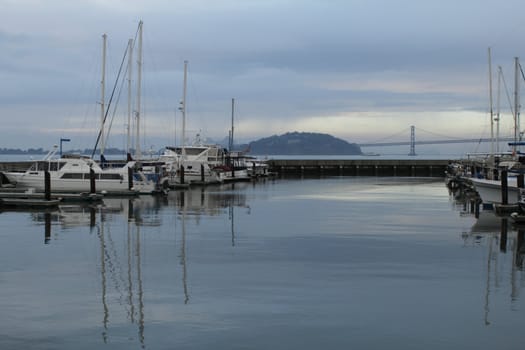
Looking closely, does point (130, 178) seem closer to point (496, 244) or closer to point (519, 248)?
point (496, 244)

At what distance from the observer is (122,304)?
49.4ft

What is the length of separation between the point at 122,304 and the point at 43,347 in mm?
3231

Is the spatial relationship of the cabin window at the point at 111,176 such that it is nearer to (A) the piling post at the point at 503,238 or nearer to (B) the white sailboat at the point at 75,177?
(B) the white sailboat at the point at 75,177

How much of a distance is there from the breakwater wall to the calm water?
74430mm

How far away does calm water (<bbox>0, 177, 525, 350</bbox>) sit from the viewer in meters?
12.7

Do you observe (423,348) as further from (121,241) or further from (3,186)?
(3,186)

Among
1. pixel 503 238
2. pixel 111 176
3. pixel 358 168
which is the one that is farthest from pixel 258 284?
pixel 358 168

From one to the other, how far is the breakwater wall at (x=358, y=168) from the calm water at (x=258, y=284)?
7443 centimetres

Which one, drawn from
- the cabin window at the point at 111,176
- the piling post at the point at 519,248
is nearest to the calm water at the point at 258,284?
the piling post at the point at 519,248

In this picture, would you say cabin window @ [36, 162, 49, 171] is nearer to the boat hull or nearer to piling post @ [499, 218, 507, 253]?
the boat hull

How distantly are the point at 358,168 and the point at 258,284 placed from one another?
94.1 m

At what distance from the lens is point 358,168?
110m

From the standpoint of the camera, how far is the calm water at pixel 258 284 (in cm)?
1273

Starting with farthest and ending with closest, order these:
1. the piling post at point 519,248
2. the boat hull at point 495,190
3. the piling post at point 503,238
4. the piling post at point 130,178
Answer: the piling post at point 130,178 < the boat hull at point 495,190 < the piling post at point 503,238 < the piling post at point 519,248
